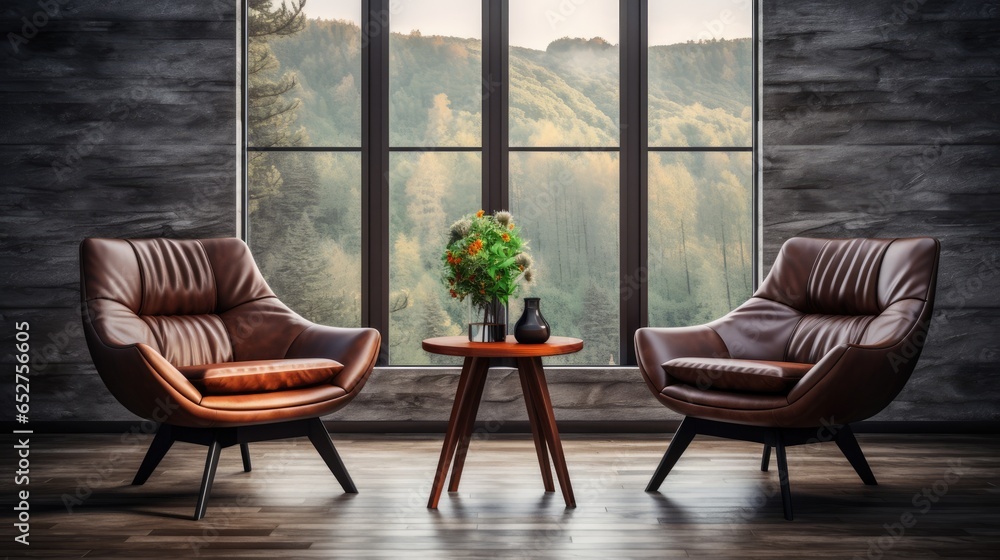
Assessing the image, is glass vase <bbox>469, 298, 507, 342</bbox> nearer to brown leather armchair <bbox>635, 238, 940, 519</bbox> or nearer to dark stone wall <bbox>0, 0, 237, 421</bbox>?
brown leather armchair <bbox>635, 238, 940, 519</bbox>

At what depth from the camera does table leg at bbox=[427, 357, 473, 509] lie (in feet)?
8.68

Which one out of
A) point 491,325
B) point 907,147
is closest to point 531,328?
point 491,325

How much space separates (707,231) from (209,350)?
101 inches

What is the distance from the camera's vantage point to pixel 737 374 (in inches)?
104

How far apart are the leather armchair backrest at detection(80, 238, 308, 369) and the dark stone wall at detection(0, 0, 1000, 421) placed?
817mm

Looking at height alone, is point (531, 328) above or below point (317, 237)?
below

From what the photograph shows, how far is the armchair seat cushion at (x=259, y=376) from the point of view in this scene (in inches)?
Result: 102

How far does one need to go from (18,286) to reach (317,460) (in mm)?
1949

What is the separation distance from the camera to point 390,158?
4.14 m

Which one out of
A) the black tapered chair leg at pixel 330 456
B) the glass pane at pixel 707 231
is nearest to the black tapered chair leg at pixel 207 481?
the black tapered chair leg at pixel 330 456

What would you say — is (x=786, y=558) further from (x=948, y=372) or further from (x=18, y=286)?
(x=18, y=286)

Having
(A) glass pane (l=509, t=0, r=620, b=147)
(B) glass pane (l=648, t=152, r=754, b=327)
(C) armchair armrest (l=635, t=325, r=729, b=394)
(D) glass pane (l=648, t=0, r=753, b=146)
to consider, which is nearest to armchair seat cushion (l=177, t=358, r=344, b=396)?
(C) armchair armrest (l=635, t=325, r=729, b=394)

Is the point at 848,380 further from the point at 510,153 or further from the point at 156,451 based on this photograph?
the point at 156,451

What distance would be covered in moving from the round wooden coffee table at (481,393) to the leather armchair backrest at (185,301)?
0.85 meters
